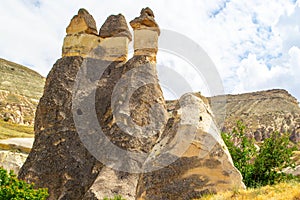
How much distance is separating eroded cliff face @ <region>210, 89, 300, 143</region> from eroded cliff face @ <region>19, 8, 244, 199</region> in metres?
46.5

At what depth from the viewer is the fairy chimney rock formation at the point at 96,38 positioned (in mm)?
16359

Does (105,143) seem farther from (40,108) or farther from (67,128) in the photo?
(40,108)

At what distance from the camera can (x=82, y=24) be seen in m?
16.8

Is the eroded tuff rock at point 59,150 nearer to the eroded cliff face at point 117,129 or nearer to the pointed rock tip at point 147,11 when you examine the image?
the eroded cliff face at point 117,129

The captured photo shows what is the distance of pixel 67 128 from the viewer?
570 inches

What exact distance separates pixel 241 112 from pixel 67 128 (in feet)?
213

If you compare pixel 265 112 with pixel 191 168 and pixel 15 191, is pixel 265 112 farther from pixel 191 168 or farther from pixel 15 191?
pixel 15 191

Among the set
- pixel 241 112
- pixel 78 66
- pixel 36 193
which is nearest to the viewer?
pixel 36 193

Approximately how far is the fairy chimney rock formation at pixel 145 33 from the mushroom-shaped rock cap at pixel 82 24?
6.59ft

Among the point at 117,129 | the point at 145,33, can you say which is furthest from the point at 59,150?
the point at 145,33

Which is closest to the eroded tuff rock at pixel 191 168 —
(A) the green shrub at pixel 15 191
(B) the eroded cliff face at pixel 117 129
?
(B) the eroded cliff face at pixel 117 129

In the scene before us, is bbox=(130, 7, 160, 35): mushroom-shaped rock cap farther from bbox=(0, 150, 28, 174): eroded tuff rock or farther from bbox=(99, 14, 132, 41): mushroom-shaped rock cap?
bbox=(0, 150, 28, 174): eroded tuff rock

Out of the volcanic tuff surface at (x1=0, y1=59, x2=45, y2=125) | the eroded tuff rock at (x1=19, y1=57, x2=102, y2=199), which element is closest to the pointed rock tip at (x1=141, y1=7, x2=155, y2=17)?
the eroded tuff rock at (x1=19, y1=57, x2=102, y2=199)

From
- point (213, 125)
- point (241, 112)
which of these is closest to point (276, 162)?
point (213, 125)
